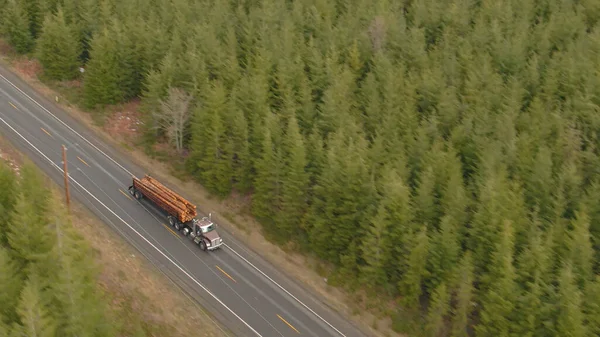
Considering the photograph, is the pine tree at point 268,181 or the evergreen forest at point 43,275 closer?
the evergreen forest at point 43,275

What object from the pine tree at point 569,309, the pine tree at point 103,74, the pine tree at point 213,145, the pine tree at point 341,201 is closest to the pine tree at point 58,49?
the pine tree at point 103,74

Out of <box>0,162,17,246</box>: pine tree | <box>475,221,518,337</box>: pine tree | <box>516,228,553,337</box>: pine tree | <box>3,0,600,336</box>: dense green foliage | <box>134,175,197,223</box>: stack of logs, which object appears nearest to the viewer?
<box>516,228,553,337</box>: pine tree

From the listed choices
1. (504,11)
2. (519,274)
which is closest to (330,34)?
(504,11)

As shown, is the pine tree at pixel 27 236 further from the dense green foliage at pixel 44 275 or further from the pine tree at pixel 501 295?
the pine tree at pixel 501 295

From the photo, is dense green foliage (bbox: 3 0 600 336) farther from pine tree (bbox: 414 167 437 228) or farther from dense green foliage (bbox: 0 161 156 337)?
dense green foliage (bbox: 0 161 156 337)

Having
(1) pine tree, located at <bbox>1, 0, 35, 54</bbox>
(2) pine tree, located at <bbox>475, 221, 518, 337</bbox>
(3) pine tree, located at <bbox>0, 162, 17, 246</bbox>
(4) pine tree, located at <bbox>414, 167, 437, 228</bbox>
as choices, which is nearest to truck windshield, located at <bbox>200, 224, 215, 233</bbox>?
(3) pine tree, located at <bbox>0, 162, 17, 246</bbox>

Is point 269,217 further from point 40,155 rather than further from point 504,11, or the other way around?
point 504,11
